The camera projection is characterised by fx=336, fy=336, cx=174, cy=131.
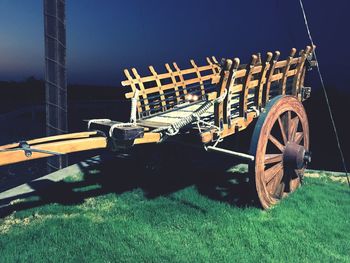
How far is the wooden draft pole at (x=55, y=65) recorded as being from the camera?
6164 millimetres

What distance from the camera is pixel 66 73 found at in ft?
21.3

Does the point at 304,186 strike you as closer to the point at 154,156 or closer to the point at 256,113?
the point at 256,113

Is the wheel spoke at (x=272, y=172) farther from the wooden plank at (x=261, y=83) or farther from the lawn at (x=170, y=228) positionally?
the wooden plank at (x=261, y=83)

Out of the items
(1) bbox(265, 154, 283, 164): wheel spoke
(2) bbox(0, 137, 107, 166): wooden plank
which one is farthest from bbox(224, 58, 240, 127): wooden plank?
(2) bbox(0, 137, 107, 166): wooden plank

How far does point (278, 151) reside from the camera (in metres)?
5.36

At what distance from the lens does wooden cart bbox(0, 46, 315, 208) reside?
3.64m

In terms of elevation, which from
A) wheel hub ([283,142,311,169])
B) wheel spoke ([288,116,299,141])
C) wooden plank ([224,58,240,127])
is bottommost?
wheel hub ([283,142,311,169])

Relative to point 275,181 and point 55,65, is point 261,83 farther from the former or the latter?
point 55,65

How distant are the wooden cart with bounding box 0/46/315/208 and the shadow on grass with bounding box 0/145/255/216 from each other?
69 cm

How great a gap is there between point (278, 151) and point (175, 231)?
2.12 m

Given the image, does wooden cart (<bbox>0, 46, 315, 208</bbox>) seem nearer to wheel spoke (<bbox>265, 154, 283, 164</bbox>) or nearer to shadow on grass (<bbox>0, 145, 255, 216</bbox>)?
wheel spoke (<bbox>265, 154, 283, 164</bbox>)

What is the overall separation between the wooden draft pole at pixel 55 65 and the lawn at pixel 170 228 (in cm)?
133

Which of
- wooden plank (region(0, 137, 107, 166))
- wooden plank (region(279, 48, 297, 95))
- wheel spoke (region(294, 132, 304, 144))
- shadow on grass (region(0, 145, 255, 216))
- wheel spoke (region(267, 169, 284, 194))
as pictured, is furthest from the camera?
wheel spoke (region(294, 132, 304, 144))

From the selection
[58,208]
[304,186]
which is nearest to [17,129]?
[58,208]
